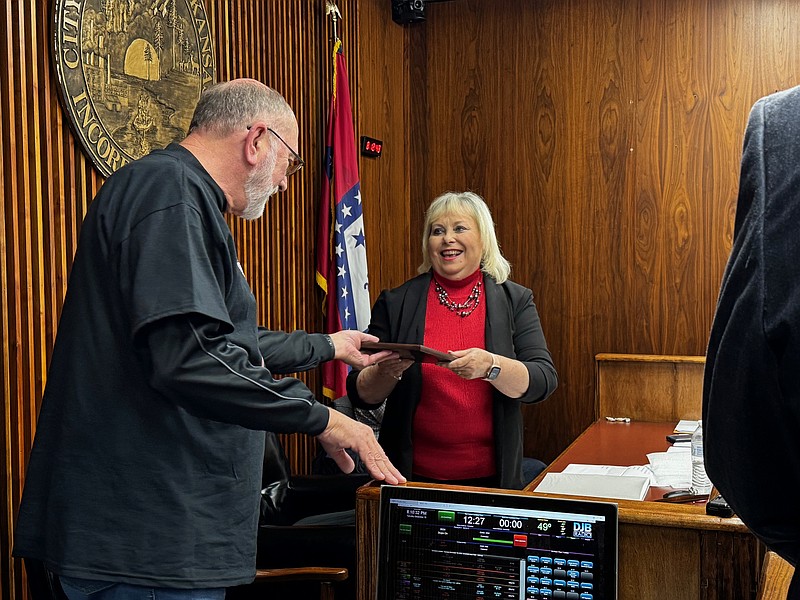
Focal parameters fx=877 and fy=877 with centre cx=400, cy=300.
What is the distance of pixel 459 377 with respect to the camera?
2855 millimetres

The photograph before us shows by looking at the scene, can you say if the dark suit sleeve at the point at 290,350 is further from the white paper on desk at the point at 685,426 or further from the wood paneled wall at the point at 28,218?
the white paper on desk at the point at 685,426

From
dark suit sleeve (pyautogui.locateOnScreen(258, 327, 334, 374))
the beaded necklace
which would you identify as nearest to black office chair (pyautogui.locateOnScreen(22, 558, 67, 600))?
dark suit sleeve (pyautogui.locateOnScreen(258, 327, 334, 374))

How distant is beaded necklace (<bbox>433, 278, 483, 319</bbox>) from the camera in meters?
2.98

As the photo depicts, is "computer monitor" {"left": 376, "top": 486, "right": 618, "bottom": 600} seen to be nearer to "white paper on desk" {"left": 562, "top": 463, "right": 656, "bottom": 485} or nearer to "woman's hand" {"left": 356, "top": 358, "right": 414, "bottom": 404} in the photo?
"woman's hand" {"left": 356, "top": 358, "right": 414, "bottom": 404}

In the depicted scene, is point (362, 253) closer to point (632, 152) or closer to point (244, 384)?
point (632, 152)

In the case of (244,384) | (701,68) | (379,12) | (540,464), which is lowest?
(540,464)

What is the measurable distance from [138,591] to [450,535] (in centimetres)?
59

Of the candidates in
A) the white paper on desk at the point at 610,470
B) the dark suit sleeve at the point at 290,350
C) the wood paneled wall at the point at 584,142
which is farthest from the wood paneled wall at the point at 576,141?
the dark suit sleeve at the point at 290,350

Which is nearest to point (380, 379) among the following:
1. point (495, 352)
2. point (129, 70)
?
point (495, 352)

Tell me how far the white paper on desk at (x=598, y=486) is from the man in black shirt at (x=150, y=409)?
68 centimetres

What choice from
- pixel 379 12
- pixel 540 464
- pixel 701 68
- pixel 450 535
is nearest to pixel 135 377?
pixel 450 535

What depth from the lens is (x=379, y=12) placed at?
17.1ft

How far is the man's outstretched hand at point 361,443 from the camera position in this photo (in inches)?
67.5

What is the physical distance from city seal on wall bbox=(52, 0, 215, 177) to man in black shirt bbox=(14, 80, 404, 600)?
1.23m
